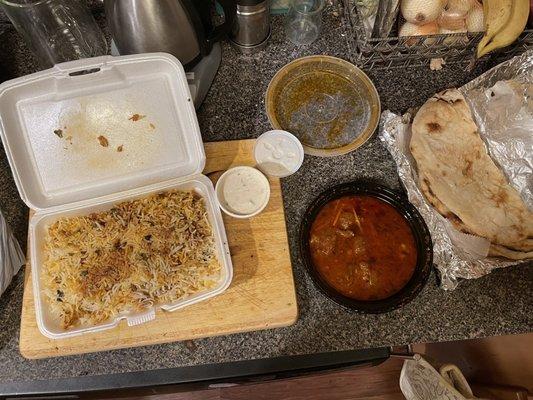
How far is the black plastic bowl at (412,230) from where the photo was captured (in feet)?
3.24

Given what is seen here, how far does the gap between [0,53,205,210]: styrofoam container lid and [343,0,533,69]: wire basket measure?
1.61ft

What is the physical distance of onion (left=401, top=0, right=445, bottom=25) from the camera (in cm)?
98

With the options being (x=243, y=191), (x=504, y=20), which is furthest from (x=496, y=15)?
(x=243, y=191)

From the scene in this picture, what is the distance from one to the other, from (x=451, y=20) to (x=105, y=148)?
886mm

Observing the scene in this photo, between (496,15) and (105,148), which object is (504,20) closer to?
(496,15)

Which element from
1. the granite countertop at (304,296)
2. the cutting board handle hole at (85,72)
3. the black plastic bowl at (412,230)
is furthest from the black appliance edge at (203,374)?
the cutting board handle hole at (85,72)

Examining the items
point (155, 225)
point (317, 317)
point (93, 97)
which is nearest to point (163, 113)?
point (93, 97)

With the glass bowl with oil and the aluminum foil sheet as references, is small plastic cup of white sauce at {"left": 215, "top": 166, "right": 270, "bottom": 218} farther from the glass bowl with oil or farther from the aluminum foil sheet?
the aluminum foil sheet

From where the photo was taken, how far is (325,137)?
1.14m

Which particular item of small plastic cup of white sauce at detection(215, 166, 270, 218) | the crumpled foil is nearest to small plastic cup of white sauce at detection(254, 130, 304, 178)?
small plastic cup of white sauce at detection(215, 166, 270, 218)

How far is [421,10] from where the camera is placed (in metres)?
0.99

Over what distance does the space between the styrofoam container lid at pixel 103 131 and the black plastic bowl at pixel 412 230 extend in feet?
1.01

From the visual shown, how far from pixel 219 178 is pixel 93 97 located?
1.14 ft

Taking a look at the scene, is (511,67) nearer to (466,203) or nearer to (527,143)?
(527,143)
